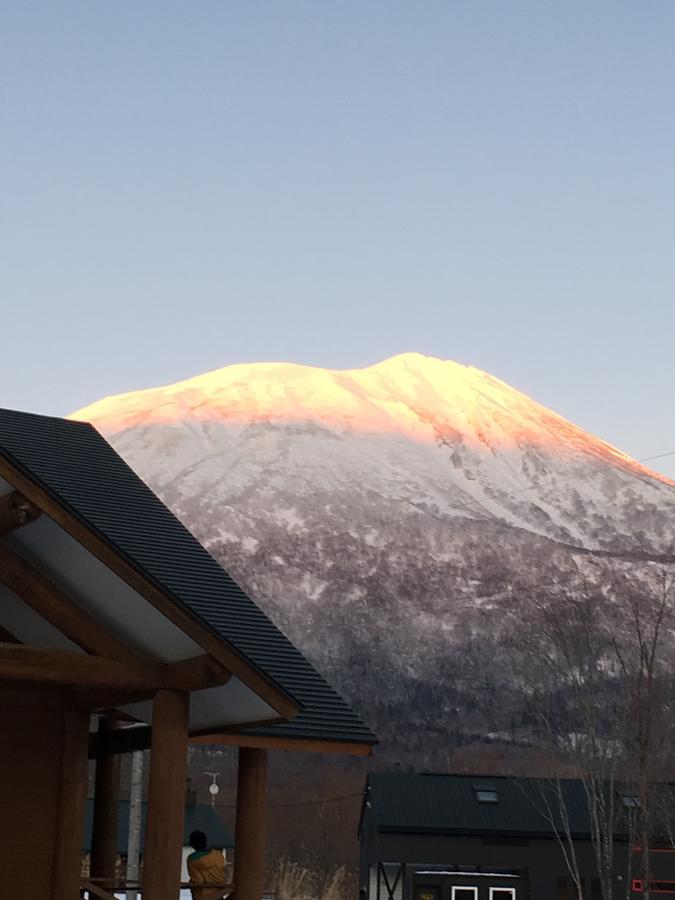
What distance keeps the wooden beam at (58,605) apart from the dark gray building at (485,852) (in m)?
30.7

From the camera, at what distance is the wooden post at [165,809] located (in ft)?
32.2

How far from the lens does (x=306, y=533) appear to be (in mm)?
174500

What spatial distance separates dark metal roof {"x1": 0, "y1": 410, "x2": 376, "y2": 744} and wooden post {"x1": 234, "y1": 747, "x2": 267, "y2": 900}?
14.0 inches

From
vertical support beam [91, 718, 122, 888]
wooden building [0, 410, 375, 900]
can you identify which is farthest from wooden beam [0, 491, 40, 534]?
vertical support beam [91, 718, 122, 888]

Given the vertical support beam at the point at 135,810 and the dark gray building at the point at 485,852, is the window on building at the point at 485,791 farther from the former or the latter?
the vertical support beam at the point at 135,810

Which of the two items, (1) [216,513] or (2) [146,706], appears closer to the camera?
(2) [146,706]

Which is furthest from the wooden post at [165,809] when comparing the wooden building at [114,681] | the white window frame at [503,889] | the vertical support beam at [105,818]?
the white window frame at [503,889]

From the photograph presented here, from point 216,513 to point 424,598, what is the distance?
2914cm

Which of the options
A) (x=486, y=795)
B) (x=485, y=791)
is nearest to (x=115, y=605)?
(x=486, y=795)

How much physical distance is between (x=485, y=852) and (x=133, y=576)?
32.0 m

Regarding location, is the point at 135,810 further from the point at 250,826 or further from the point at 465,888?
the point at 465,888

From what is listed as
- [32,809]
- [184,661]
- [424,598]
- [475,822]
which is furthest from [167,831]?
[424,598]

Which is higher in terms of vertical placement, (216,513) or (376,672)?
(216,513)

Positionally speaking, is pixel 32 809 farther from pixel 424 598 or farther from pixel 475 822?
pixel 424 598
